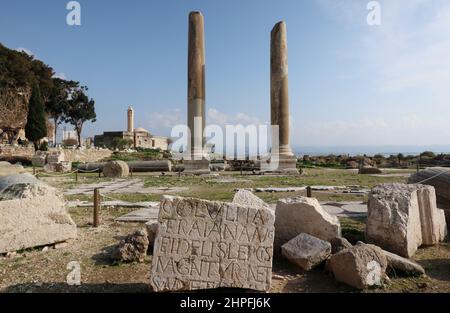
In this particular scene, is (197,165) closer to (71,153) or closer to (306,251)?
(306,251)

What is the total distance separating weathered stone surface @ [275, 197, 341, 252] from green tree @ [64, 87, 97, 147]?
56145mm

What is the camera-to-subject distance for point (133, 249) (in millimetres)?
4477

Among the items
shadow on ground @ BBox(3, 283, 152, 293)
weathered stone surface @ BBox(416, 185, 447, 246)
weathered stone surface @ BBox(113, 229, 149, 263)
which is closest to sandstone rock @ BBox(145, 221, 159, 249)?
weathered stone surface @ BBox(113, 229, 149, 263)

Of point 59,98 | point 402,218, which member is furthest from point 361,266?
point 59,98

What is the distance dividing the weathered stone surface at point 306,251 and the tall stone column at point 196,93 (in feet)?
48.3

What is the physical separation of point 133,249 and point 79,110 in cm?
5677

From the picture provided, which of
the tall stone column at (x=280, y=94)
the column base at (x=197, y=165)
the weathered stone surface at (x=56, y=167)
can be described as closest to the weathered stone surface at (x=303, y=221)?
the column base at (x=197, y=165)

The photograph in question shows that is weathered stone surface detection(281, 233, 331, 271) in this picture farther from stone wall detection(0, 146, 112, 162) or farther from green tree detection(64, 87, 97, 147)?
green tree detection(64, 87, 97, 147)

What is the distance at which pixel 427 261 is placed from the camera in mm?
4465

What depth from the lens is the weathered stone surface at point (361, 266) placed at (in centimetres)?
357

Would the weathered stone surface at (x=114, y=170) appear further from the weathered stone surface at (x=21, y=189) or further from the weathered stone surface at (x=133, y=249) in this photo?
the weathered stone surface at (x=133, y=249)
